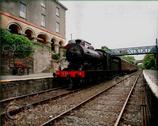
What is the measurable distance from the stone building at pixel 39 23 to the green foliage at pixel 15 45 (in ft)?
7.95

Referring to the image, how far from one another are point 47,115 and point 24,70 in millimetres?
13683

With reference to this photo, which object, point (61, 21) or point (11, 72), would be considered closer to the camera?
point (11, 72)

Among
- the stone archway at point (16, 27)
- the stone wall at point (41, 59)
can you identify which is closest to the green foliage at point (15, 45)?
the stone wall at point (41, 59)

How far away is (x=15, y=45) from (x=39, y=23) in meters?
11.5

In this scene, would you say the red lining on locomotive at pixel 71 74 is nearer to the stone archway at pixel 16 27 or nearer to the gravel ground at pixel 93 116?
the gravel ground at pixel 93 116

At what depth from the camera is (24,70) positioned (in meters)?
19.3

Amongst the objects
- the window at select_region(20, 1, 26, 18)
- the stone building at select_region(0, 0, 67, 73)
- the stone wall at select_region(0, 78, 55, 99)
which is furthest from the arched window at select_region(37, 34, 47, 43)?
the stone wall at select_region(0, 78, 55, 99)

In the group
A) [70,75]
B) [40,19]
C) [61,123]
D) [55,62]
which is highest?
[40,19]

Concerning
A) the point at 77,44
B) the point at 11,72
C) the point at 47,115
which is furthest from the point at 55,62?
the point at 47,115

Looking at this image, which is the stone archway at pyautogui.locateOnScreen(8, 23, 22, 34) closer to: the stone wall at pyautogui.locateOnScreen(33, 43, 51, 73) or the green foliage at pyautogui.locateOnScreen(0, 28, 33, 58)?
the stone wall at pyautogui.locateOnScreen(33, 43, 51, 73)

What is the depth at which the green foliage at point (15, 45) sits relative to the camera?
691 inches

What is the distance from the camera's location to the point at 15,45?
712 inches

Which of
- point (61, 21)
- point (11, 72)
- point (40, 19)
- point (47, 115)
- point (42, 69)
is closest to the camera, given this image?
point (47, 115)

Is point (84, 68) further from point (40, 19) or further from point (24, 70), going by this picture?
point (40, 19)
